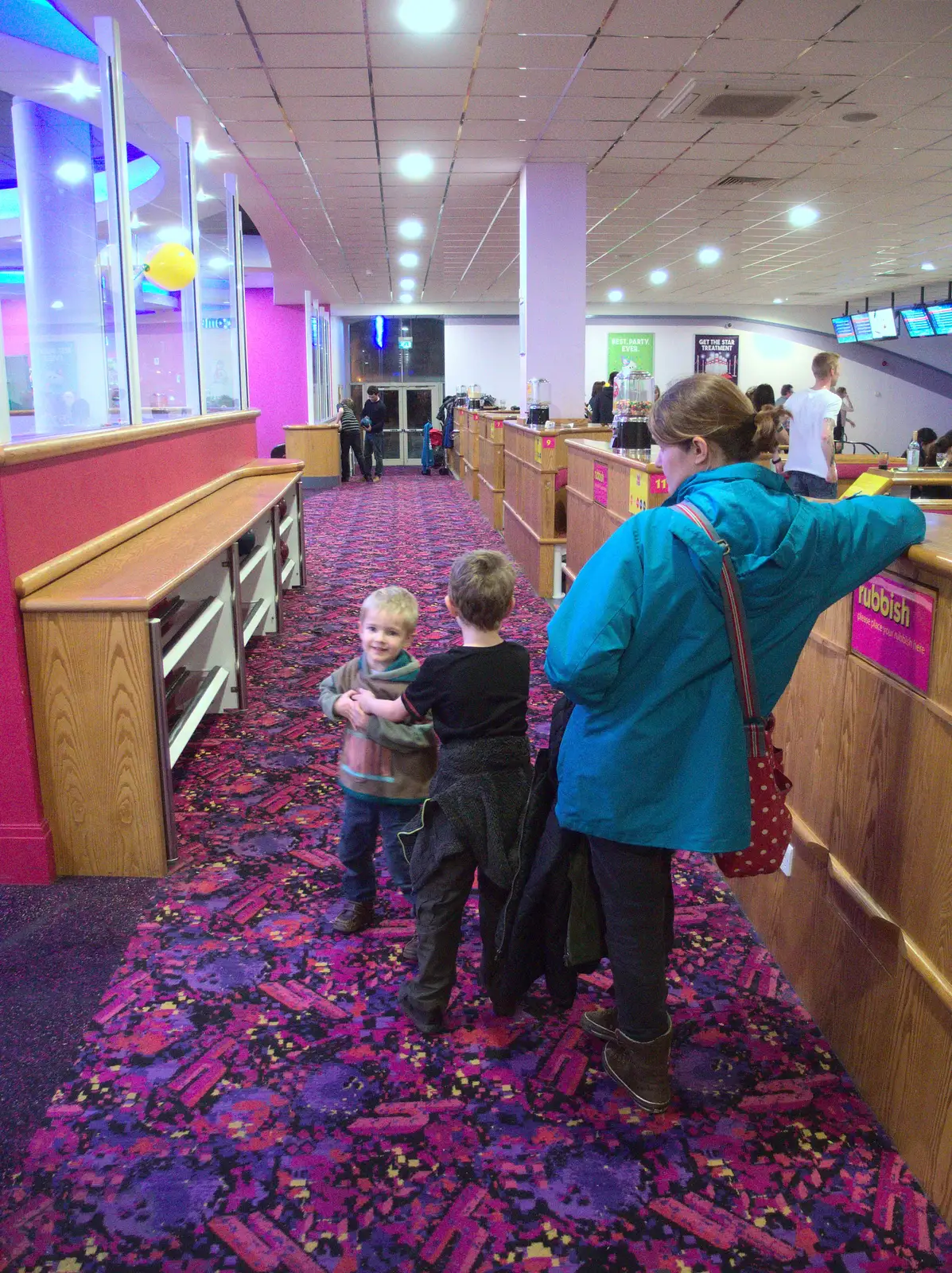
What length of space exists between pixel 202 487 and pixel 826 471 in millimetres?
4381

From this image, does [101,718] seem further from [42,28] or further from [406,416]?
[406,416]

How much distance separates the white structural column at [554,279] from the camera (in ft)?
28.9

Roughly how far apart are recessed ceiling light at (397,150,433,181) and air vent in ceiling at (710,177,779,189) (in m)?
2.76

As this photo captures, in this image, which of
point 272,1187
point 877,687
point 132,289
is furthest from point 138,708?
point 132,289

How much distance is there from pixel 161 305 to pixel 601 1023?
701 centimetres

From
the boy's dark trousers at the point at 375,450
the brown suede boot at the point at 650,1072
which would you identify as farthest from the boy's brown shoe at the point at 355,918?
the boy's dark trousers at the point at 375,450

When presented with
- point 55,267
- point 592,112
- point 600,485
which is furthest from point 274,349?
point 600,485

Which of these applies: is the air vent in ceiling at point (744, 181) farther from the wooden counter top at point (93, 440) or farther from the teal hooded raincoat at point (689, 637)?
the teal hooded raincoat at point (689, 637)

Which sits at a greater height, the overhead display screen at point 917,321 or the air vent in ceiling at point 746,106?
the air vent in ceiling at point 746,106

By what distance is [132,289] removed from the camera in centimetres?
502

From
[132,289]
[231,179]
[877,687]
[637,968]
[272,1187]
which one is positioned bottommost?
[272,1187]

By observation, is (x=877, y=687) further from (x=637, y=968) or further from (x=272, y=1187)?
(x=272, y=1187)

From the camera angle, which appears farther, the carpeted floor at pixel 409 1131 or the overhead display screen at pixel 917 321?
the overhead display screen at pixel 917 321

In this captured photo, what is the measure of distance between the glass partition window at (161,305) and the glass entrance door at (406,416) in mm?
14158
